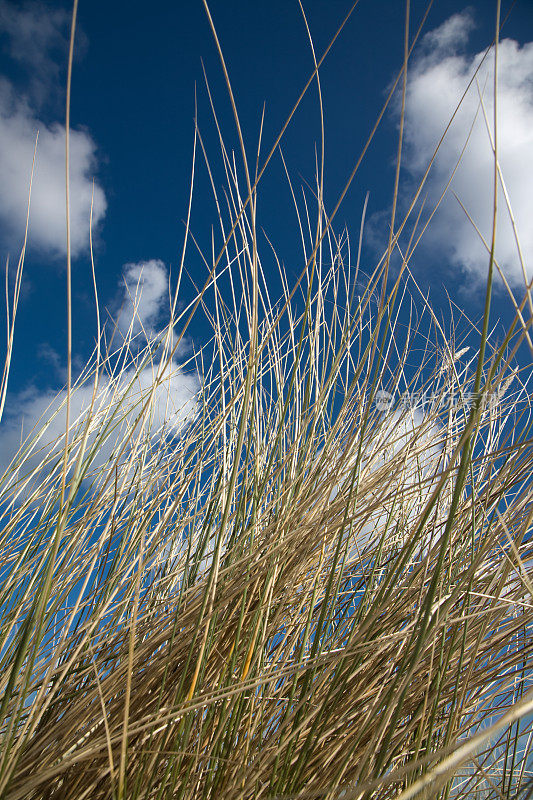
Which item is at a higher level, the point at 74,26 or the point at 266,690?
the point at 74,26

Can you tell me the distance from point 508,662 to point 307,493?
449 millimetres

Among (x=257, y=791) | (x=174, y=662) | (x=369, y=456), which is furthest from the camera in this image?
(x=369, y=456)

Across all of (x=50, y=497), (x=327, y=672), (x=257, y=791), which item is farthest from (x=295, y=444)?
(x=50, y=497)

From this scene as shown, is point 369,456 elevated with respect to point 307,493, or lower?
elevated

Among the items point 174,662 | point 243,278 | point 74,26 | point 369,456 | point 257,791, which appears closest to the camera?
point 74,26

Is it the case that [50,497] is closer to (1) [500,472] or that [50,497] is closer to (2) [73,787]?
(2) [73,787]

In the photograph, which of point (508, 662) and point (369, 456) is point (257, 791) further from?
point (369, 456)

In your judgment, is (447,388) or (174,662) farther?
(447,388)

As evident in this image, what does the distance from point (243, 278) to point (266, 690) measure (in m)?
0.73

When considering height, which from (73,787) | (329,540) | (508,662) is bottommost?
(73,787)

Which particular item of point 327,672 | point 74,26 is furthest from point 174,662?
point 74,26

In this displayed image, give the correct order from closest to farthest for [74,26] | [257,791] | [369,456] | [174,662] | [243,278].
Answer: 1. [74,26]
2. [257,791]
3. [174,662]
4. [243,278]
5. [369,456]

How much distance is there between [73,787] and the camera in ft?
2.48

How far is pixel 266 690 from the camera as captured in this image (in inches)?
34.6
